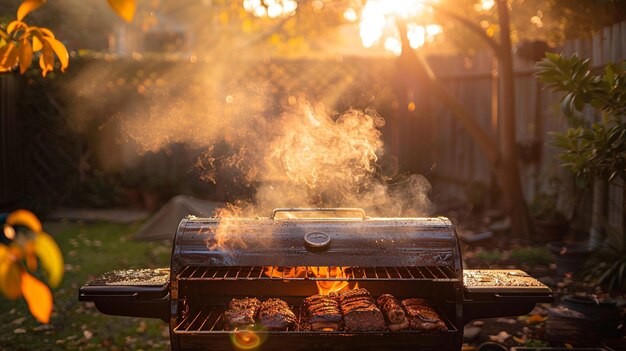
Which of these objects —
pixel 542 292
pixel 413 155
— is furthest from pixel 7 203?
pixel 542 292

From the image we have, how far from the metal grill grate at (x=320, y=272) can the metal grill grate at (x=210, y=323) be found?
9.4 inches

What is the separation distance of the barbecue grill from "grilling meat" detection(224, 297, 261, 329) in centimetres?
8

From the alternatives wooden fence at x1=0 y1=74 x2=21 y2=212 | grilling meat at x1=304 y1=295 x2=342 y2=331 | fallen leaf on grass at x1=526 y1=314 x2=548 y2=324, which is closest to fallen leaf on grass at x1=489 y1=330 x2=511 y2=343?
fallen leaf on grass at x1=526 y1=314 x2=548 y2=324

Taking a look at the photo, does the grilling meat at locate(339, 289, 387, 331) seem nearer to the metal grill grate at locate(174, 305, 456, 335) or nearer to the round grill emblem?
the metal grill grate at locate(174, 305, 456, 335)

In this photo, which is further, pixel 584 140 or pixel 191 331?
pixel 584 140

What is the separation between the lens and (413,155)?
38.7ft

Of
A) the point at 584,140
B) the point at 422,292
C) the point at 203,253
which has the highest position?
the point at 584,140

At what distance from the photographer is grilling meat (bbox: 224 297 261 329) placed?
10.5 feet

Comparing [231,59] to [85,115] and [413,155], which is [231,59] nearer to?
[85,115]

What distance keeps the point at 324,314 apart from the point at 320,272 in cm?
41

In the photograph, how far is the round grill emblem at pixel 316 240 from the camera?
3363 mm

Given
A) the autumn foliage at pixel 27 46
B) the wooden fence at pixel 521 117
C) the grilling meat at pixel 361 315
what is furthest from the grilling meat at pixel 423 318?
the wooden fence at pixel 521 117

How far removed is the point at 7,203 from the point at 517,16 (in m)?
9.70

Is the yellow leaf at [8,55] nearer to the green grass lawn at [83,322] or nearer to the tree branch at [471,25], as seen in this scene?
the green grass lawn at [83,322]
